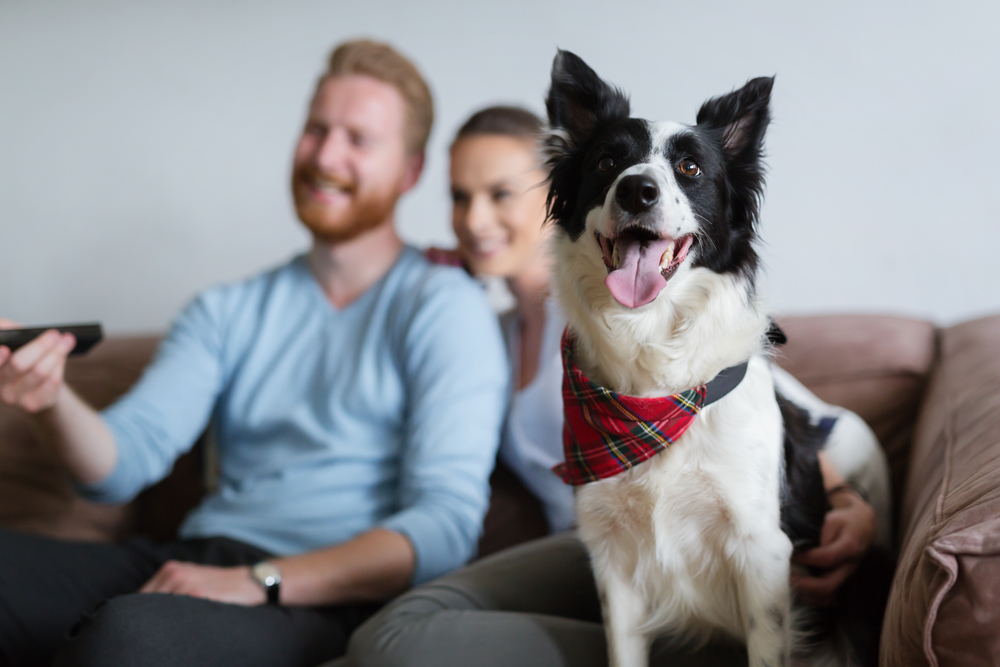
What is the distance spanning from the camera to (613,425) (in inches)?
40.1

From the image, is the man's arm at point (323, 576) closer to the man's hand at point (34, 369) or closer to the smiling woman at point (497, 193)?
the man's hand at point (34, 369)

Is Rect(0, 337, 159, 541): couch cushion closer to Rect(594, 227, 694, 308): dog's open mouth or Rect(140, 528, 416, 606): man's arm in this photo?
Rect(140, 528, 416, 606): man's arm

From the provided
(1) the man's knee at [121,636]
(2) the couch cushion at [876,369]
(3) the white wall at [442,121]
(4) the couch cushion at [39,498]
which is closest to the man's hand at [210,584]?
(1) the man's knee at [121,636]

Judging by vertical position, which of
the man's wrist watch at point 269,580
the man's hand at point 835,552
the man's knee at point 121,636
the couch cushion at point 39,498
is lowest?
the couch cushion at point 39,498

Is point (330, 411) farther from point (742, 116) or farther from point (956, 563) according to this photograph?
point (956, 563)

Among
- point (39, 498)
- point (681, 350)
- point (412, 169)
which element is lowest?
point (39, 498)

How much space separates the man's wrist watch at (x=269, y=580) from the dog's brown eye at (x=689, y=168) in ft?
3.36

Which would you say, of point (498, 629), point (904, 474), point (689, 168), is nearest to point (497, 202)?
point (689, 168)

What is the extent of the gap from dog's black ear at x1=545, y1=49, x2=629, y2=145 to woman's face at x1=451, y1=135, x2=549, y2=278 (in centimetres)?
67

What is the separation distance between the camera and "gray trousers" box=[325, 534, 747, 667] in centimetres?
106

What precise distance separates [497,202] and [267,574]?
40.7 inches

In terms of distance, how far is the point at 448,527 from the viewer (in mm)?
1464

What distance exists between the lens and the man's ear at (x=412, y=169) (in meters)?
1.95

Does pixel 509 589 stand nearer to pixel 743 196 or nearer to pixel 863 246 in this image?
pixel 743 196
